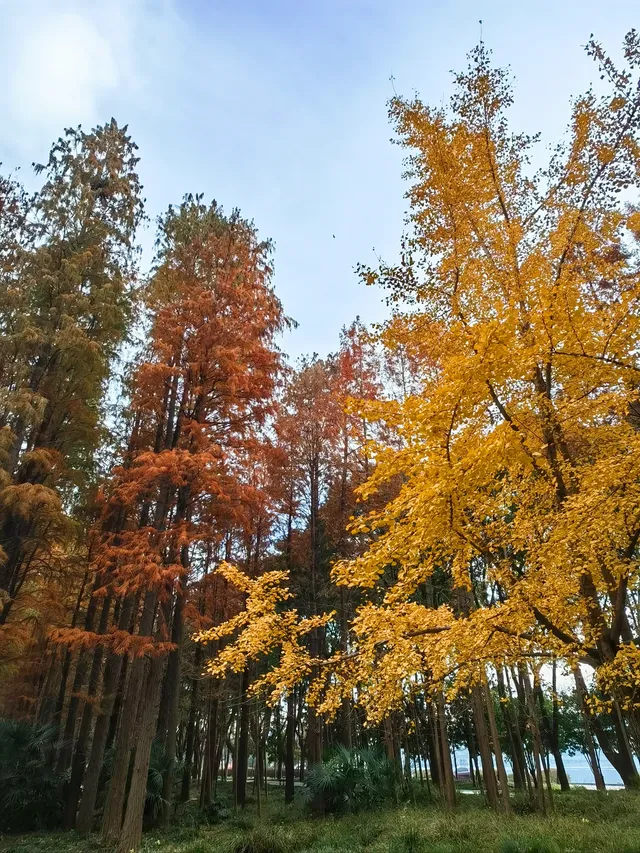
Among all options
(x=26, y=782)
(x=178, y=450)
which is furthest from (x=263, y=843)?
(x=26, y=782)

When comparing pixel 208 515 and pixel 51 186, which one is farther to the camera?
pixel 51 186

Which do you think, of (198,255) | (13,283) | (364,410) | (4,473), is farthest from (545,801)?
(13,283)

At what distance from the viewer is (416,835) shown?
7.14 metres

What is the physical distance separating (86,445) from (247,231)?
573 centimetres

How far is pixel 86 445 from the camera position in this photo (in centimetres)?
1041

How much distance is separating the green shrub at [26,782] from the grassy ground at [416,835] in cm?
125

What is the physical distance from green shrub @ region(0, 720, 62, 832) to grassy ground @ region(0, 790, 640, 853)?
1.25 metres

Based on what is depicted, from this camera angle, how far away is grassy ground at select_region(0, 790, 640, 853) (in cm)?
588

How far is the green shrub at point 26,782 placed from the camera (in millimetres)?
11148

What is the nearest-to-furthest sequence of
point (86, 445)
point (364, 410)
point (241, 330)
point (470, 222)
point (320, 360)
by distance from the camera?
point (364, 410) → point (470, 222) → point (241, 330) → point (86, 445) → point (320, 360)

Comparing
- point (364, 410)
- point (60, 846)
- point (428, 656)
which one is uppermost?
point (364, 410)

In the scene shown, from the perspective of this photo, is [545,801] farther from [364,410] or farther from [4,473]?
[4,473]

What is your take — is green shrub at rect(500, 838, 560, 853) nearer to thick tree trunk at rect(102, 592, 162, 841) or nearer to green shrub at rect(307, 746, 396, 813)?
thick tree trunk at rect(102, 592, 162, 841)

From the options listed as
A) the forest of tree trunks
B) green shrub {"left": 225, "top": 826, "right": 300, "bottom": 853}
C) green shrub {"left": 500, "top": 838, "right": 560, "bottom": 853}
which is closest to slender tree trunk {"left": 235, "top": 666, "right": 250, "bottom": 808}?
the forest of tree trunks
